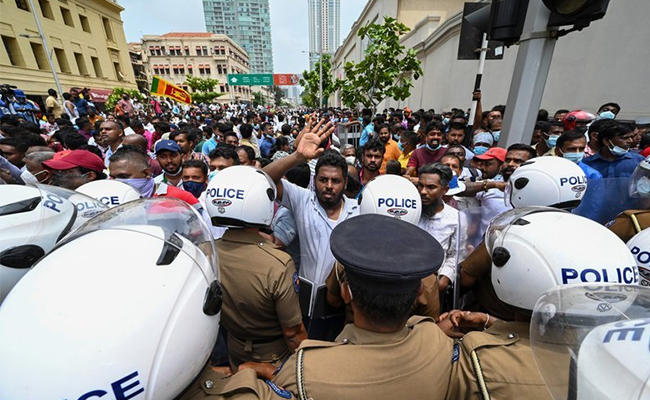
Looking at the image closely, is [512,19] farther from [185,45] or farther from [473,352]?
[185,45]

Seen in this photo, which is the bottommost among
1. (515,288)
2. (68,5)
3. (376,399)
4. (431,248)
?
(376,399)

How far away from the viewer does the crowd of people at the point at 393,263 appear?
40.8 inches

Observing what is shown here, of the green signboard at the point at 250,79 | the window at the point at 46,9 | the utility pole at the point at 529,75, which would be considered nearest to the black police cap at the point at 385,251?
the utility pole at the point at 529,75

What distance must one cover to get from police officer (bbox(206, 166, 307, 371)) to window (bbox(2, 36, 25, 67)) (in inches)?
1199

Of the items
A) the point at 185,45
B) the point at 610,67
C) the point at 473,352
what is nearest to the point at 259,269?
the point at 473,352

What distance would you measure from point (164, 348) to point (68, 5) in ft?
120

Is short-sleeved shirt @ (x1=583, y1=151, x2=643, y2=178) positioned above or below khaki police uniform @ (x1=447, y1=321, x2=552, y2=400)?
above

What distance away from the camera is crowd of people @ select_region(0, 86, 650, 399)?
3.40 ft

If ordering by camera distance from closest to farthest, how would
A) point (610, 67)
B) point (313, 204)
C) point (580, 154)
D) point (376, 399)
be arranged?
point (376, 399) → point (313, 204) → point (580, 154) → point (610, 67)

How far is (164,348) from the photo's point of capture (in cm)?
87

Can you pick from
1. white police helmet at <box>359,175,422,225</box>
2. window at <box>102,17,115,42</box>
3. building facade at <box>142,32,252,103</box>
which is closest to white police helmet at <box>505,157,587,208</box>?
white police helmet at <box>359,175,422,225</box>

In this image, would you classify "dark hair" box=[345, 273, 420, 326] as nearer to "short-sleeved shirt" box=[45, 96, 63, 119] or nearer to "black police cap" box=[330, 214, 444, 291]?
"black police cap" box=[330, 214, 444, 291]

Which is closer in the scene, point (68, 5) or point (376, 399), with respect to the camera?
point (376, 399)

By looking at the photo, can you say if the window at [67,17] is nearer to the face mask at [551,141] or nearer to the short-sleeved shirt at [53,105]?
the short-sleeved shirt at [53,105]
